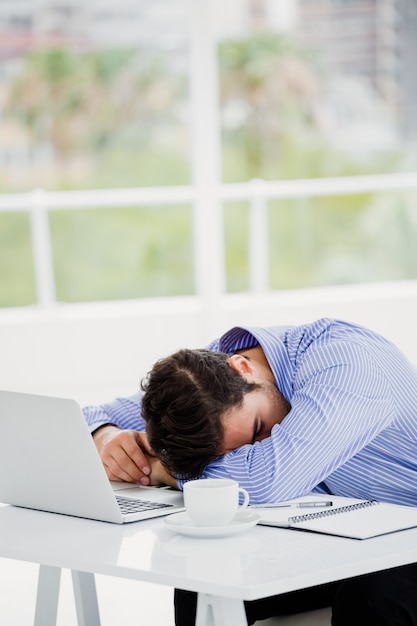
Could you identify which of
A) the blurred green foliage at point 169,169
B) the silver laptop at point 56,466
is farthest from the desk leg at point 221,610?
the blurred green foliage at point 169,169

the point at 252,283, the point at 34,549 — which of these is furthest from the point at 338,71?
the point at 34,549

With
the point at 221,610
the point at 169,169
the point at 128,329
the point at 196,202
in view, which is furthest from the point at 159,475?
the point at 169,169

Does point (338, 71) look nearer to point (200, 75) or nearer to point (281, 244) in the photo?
point (281, 244)

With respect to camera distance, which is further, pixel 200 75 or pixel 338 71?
pixel 338 71

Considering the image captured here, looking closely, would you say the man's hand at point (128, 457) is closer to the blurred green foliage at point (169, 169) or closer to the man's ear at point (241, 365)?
the man's ear at point (241, 365)

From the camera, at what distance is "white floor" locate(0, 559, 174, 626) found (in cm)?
250

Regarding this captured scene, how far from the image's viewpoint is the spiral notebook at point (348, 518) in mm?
1394

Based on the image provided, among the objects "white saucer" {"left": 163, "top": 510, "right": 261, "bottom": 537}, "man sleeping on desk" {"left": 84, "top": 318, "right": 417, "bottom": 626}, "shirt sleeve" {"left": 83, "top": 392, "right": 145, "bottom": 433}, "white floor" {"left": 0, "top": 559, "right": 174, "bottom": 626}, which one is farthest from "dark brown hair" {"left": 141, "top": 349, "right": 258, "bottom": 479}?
"white floor" {"left": 0, "top": 559, "right": 174, "bottom": 626}

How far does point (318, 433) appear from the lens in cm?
161

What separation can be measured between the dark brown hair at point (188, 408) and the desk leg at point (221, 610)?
387mm

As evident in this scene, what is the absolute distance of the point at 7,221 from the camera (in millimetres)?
7223

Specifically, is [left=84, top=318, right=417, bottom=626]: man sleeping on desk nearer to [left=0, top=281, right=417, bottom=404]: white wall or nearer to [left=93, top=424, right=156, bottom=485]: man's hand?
[left=93, top=424, right=156, bottom=485]: man's hand

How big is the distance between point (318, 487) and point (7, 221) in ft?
18.8

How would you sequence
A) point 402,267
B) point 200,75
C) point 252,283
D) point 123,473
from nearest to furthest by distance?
point 123,473, point 200,75, point 252,283, point 402,267
